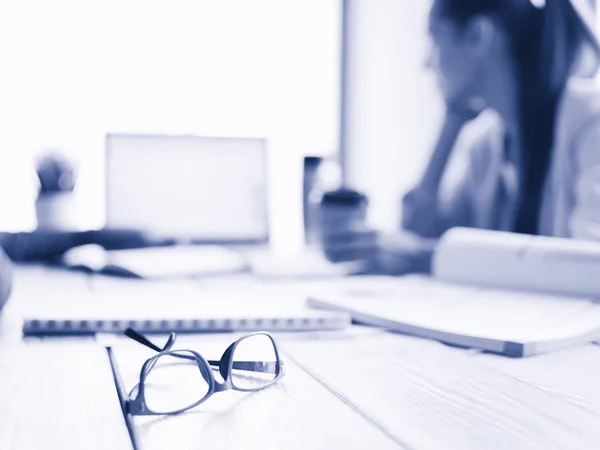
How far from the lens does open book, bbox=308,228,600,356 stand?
757mm

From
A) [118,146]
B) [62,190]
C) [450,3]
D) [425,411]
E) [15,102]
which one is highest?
[450,3]

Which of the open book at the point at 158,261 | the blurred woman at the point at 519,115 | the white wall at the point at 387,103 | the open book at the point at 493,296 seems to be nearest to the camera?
the open book at the point at 493,296

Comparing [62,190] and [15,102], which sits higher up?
[15,102]

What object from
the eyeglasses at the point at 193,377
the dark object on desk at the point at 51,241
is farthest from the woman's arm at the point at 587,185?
the eyeglasses at the point at 193,377

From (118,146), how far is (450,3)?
1010mm

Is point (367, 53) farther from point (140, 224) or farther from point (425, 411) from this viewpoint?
point (425, 411)

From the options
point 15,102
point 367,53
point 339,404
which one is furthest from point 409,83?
point 339,404

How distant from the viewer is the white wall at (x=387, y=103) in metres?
2.54

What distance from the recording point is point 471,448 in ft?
1.49

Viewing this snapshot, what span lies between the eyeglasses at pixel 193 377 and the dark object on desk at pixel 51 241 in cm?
89

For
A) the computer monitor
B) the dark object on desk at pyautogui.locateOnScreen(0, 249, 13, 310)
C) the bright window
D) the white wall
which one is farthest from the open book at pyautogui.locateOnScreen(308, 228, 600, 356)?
the white wall

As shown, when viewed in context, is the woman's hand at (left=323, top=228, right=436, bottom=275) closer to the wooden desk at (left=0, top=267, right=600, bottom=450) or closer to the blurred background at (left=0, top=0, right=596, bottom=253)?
the blurred background at (left=0, top=0, right=596, bottom=253)

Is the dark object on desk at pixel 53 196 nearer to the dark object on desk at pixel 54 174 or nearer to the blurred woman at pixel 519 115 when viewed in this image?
the dark object on desk at pixel 54 174

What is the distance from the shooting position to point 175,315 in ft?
2.79
